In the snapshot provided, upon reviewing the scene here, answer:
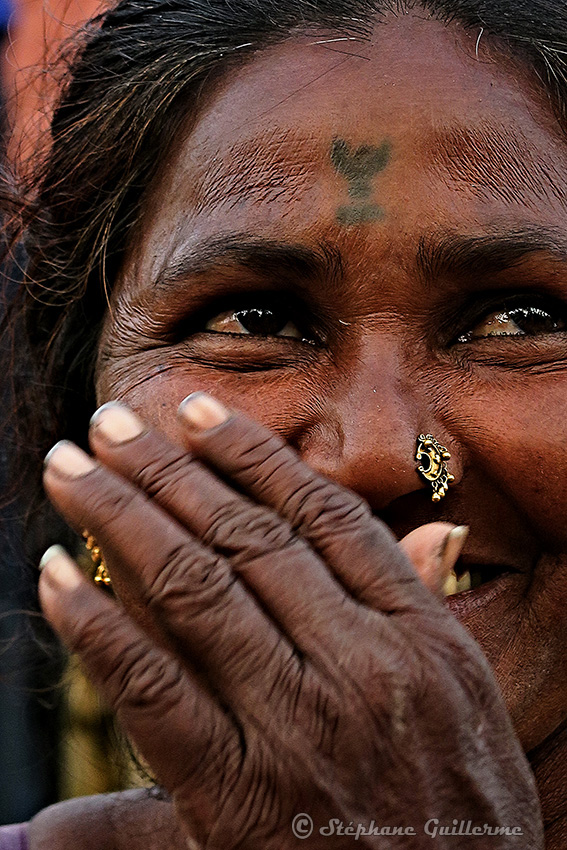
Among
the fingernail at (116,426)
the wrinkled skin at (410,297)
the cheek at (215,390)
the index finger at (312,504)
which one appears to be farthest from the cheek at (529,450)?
the fingernail at (116,426)

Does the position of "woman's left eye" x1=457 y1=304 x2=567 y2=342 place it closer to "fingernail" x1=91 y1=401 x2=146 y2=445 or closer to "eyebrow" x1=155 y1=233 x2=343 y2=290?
"eyebrow" x1=155 y1=233 x2=343 y2=290

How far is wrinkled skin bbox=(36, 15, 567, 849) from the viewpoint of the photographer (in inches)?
71.3

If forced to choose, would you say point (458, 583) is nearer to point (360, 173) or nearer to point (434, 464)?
point (434, 464)

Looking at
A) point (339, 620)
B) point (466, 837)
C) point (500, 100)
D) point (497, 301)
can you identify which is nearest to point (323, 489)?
point (339, 620)

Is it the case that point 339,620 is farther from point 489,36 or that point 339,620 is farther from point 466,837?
point 489,36

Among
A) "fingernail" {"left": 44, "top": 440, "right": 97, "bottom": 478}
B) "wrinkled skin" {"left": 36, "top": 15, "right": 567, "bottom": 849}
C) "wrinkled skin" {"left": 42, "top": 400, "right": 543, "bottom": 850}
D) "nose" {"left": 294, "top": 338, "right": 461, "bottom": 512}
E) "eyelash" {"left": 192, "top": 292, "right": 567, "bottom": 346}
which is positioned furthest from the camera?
"eyelash" {"left": 192, "top": 292, "right": 567, "bottom": 346}

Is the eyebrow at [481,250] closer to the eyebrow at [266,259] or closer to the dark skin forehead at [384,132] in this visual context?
the dark skin forehead at [384,132]

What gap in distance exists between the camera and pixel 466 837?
1.26 m

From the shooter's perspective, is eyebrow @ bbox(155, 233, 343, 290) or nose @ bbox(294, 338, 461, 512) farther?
eyebrow @ bbox(155, 233, 343, 290)

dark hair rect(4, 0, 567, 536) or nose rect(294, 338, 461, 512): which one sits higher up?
dark hair rect(4, 0, 567, 536)

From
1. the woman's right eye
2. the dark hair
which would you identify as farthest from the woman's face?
the dark hair

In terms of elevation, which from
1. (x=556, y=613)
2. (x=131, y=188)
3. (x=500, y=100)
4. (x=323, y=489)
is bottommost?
(x=556, y=613)

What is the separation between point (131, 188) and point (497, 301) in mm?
846

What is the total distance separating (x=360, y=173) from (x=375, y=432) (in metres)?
0.49
